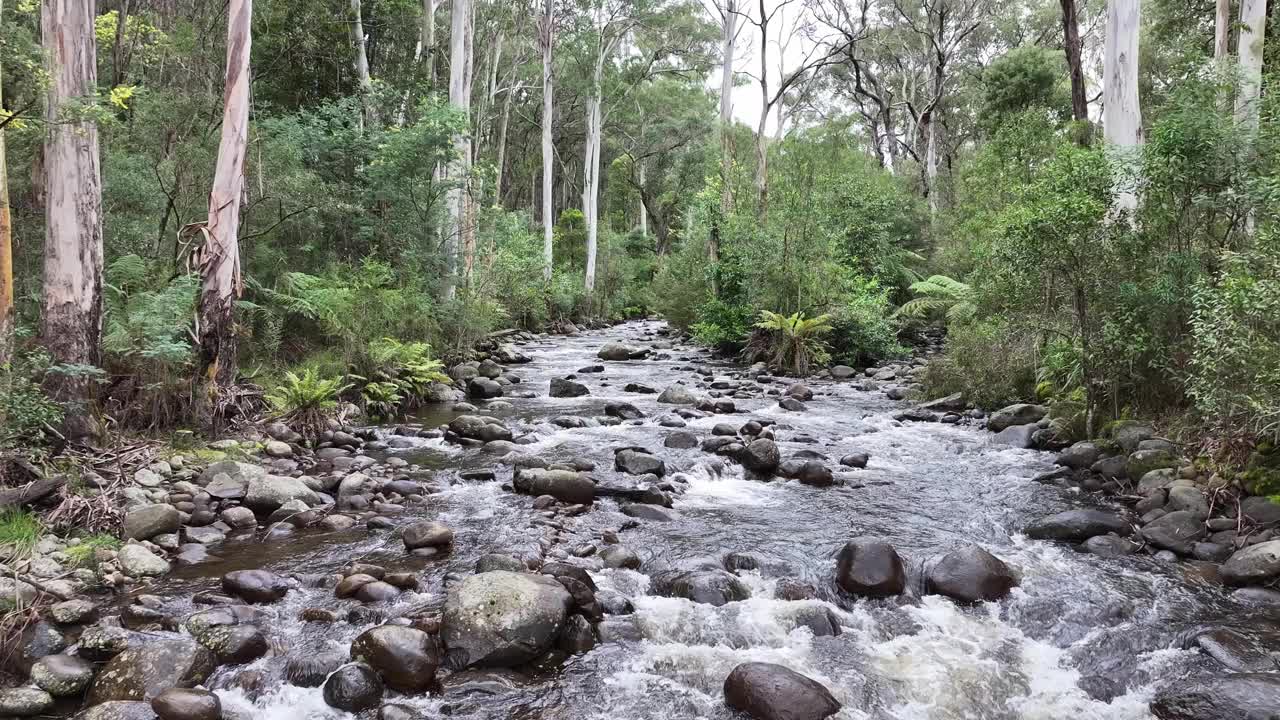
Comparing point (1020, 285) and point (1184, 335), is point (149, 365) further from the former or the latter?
point (1184, 335)

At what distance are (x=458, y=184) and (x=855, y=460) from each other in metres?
10.6

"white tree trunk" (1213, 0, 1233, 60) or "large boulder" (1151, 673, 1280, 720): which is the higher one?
"white tree trunk" (1213, 0, 1233, 60)

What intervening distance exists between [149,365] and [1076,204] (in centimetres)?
1002

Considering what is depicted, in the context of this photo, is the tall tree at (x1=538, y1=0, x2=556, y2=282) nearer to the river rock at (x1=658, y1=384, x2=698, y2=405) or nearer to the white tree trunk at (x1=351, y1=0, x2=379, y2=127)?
the white tree trunk at (x1=351, y1=0, x2=379, y2=127)

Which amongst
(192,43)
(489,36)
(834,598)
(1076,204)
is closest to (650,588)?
(834,598)

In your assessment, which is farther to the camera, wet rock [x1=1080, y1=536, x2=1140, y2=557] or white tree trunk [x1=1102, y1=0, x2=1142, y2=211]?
white tree trunk [x1=1102, y1=0, x2=1142, y2=211]

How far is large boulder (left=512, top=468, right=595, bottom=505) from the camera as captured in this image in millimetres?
7766

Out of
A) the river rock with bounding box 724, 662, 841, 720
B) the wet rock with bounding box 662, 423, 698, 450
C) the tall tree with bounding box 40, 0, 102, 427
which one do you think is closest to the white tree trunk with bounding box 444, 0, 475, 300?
the wet rock with bounding box 662, 423, 698, 450

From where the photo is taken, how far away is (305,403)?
947cm

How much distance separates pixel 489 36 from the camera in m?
27.8

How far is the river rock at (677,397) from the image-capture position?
13430mm

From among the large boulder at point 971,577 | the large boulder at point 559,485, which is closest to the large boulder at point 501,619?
the large boulder at point 559,485

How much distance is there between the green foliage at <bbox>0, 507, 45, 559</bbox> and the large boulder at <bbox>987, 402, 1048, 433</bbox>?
10.9m

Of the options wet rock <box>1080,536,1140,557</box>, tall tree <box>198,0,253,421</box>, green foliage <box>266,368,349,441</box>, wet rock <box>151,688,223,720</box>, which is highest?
tall tree <box>198,0,253,421</box>
